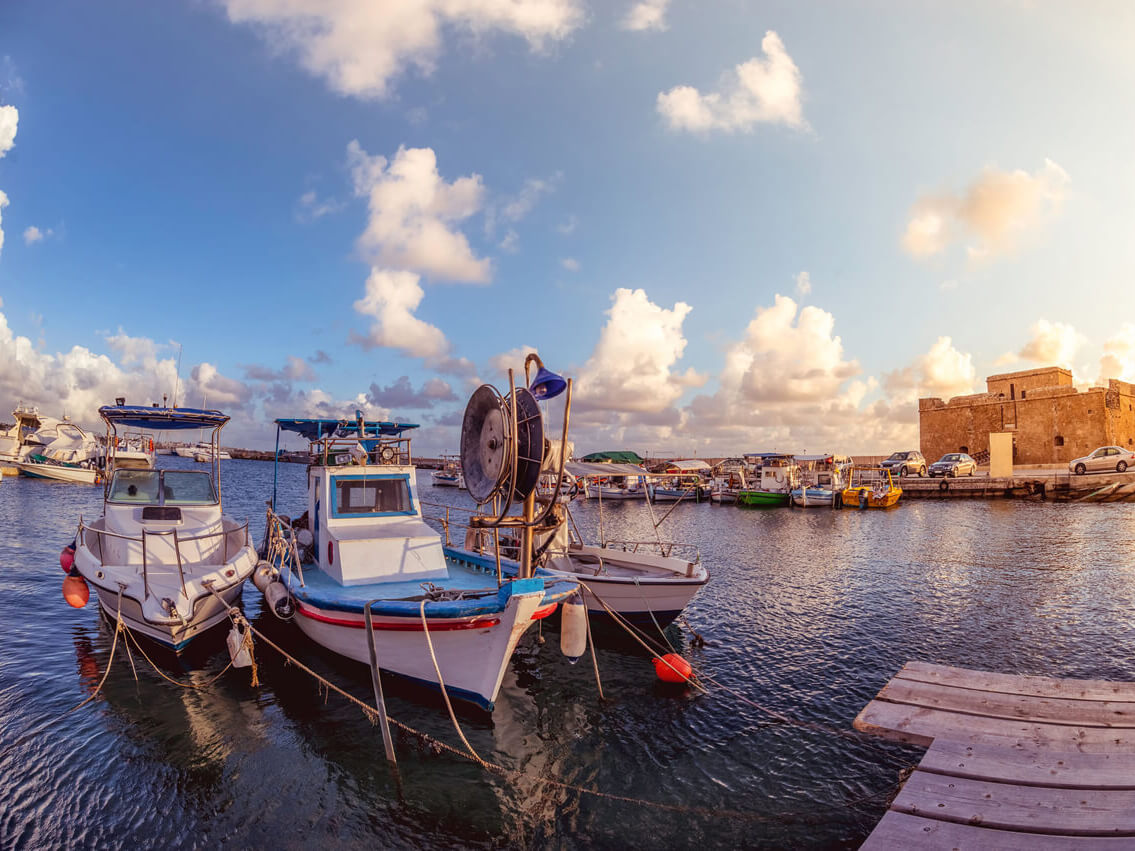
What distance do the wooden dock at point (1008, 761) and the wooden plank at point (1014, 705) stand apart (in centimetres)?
1

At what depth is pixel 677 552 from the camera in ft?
→ 93.8

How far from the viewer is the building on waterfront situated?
198ft

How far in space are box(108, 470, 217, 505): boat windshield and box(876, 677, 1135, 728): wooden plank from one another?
1575cm

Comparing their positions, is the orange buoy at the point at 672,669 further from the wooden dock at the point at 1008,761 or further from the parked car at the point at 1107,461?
the parked car at the point at 1107,461

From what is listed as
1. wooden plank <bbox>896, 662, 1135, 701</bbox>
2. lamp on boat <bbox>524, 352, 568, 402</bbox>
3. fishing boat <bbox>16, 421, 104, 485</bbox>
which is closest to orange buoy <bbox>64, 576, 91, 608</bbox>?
lamp on boat <bbox>524, 352, 568, 402</bbox>

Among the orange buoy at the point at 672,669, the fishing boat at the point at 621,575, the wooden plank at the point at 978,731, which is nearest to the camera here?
the wooden plank at the point at 978,731

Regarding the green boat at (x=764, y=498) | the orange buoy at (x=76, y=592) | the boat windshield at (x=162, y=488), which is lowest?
the green boat at (x=764, y=498)

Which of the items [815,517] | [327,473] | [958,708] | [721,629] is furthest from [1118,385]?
[327,473]

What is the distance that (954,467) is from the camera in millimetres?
59375

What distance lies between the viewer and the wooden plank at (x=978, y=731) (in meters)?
6.37

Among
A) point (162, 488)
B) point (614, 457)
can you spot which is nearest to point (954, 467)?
point (614, 457)

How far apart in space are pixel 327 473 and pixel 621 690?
7.65 meters

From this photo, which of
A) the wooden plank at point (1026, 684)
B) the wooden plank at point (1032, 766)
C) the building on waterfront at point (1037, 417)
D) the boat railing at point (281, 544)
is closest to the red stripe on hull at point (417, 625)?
the boat railing at point (281, 544)

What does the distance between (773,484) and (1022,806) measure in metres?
53.1
